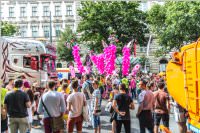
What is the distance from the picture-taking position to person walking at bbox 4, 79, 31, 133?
414 inches

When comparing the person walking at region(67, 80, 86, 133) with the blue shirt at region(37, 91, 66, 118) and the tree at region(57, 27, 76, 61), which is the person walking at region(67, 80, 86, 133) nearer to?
the blue shirt at region(37, 91, 66, 118)

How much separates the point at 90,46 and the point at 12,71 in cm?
2391

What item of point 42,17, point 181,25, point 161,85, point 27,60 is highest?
point 42,17

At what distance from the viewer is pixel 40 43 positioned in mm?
29297

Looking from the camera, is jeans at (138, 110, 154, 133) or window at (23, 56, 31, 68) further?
window at (23, 56, 31, 68)

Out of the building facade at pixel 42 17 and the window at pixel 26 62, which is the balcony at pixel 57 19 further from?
the window at pixel 26 62

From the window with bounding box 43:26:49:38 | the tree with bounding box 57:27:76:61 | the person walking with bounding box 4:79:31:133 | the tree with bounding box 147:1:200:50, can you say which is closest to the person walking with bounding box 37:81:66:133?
the person walking with bounding box 4:79:31:133

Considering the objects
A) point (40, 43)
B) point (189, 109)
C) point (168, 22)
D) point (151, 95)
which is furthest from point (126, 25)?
point (189, 109)

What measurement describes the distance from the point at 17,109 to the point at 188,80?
4.19 m

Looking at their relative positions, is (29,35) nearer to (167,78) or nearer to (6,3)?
(6,3)

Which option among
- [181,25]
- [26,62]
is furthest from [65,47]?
[26,62]

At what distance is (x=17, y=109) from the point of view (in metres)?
10.5

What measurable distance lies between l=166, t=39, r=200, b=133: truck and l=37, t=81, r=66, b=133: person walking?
2.65m

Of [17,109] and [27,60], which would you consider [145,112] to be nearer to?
[17,109]
